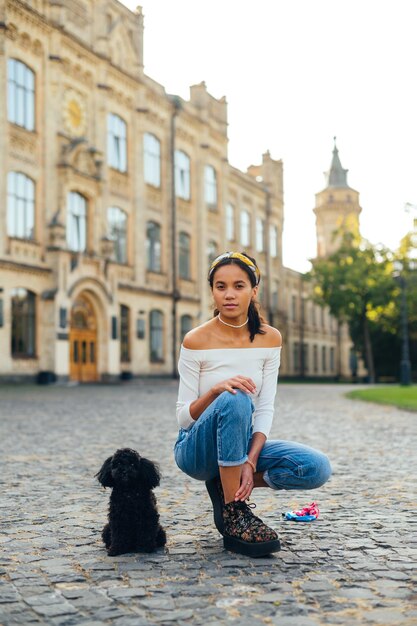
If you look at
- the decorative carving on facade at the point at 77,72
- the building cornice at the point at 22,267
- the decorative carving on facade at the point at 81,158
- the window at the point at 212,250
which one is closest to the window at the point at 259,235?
the window at the point at 212,250

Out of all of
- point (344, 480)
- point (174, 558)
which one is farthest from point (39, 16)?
point (174, 558)

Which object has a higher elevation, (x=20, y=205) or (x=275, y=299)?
(x=20, y=205)

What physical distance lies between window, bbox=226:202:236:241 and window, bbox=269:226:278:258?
6398 millimetres

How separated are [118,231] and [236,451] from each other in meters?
32.6

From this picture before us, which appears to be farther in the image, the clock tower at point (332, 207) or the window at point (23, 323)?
the clock tower at point (332, 207)

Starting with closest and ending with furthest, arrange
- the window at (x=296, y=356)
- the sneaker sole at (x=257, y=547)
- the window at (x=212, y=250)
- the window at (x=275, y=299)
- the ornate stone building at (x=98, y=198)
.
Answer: the sneaker sole at (x=257, y=547) < the ornate stone building at (x=98, y=198) < the window at (x=212, y=250) < the window at (x=275, y=299) < the window at (x=296, y=356)

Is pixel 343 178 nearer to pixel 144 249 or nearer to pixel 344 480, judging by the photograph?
pixel 144 249

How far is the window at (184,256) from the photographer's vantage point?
4172cm

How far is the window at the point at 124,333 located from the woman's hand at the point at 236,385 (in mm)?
31792

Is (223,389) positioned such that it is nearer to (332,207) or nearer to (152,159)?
(152,159)

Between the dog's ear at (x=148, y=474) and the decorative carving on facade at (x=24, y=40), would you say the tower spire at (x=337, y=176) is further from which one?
the dog's ear at (x=148, y=474)

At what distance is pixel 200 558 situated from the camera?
168 inches

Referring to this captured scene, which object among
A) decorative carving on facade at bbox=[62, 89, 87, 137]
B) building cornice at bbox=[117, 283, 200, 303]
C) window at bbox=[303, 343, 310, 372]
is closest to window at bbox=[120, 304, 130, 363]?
building cornice at bbox=[117, 283, 200, 303]

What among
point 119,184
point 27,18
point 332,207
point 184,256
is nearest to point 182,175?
point 184,256
